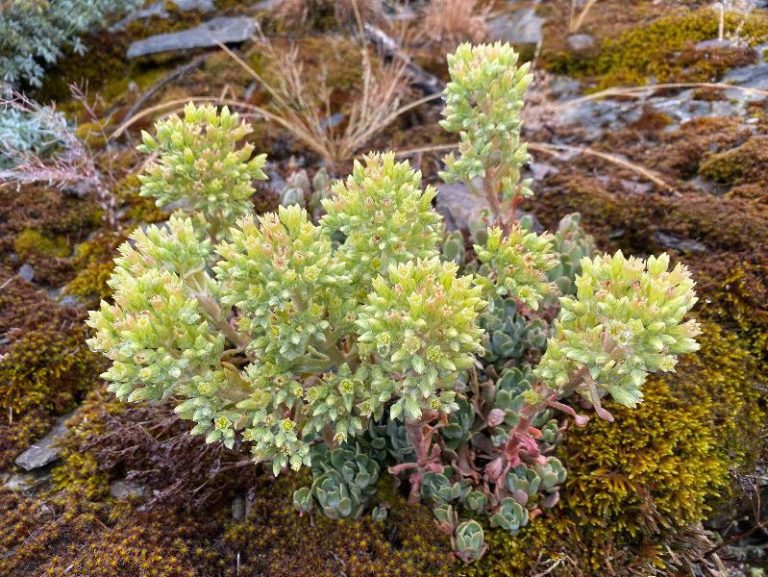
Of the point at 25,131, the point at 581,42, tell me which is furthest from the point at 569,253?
the point at 25,131

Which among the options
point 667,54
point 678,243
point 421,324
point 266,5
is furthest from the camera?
point 266,5

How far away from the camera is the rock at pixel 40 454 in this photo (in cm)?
322

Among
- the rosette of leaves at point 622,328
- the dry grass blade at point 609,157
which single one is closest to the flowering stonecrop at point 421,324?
the rosette of leaves at point 622,328

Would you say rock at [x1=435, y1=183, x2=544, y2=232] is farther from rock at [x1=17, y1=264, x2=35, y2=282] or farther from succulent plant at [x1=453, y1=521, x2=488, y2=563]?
rock at [x1=17, y1=264, x2=35, y2=282]

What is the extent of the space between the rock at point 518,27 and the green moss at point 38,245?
4.53m

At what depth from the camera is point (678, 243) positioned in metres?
4.05

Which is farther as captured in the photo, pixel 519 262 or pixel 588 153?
pixel 588 153

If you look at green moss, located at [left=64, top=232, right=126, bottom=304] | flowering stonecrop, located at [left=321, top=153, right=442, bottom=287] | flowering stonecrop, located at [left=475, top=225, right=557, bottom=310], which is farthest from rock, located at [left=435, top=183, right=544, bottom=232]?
green moss, located at [left=64, top=232, right=126, bottom=304]

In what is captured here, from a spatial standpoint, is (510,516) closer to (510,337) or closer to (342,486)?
(342,486)

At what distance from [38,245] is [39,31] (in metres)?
2.24

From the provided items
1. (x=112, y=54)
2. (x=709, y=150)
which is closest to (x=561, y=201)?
(x=709, y=150)

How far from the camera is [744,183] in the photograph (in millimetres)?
4195

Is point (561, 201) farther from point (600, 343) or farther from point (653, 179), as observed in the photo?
point (600, 343)

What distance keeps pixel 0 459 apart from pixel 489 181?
121 inches
